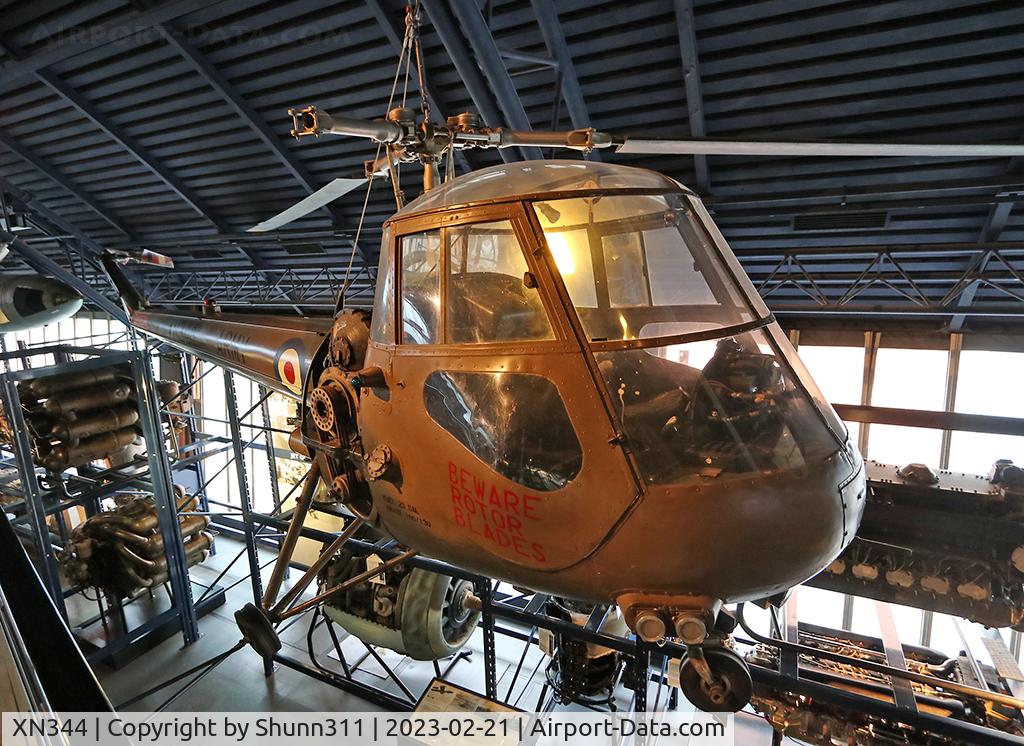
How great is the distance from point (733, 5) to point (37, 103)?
11539mm

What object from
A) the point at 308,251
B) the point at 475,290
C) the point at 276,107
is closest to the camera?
the point at 475,290

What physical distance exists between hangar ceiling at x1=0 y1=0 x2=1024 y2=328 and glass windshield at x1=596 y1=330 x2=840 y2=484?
3.26 metres

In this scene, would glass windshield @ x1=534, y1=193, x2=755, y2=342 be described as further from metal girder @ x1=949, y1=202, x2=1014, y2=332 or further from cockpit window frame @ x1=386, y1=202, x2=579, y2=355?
metal girder @ x1=949, y1=202, x2=1014, y2=332

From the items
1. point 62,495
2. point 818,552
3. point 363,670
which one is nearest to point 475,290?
point 818,552

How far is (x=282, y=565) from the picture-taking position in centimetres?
305

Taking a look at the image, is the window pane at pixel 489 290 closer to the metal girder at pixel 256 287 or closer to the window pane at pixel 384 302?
the window pane at pixel 384 302

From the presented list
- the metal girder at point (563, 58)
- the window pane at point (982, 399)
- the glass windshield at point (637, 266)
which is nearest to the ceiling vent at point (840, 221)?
the metal girder at point (563, 58)

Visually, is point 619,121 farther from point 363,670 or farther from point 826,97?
point 363,670

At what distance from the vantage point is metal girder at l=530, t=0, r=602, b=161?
575cm

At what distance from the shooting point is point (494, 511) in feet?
6.96

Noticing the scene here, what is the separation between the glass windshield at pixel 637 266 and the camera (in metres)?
2.11

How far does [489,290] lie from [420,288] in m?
0.38

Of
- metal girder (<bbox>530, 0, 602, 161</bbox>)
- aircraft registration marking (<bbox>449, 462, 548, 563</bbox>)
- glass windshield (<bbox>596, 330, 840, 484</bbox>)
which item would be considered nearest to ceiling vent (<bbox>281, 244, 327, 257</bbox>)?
metal girder (<bbox>530, 0, 602, 161</bbox>)

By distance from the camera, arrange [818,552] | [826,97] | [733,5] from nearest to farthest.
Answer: [818,552]
[733,5]
[826,97]
